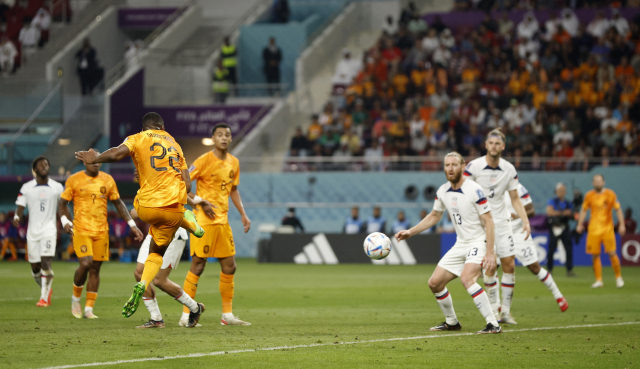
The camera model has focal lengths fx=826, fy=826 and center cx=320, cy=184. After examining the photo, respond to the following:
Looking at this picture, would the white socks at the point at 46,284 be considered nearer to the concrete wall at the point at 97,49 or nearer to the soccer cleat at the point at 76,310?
the soccer cleat at the point at 76,310

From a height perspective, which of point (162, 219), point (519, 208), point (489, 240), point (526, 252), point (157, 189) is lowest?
point (526, 252)

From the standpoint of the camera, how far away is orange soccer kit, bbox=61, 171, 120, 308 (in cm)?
1175

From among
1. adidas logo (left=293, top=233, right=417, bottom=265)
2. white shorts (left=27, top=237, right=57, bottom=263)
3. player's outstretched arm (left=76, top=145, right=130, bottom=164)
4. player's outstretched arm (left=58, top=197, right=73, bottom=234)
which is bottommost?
adidas logo (left=293, top=233, right=417, bottom=265)

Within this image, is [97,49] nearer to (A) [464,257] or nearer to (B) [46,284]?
(B) [46,284]

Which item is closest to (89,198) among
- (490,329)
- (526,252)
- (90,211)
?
(90,211)

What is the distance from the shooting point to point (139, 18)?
3784cm

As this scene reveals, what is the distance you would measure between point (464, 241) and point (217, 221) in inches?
121

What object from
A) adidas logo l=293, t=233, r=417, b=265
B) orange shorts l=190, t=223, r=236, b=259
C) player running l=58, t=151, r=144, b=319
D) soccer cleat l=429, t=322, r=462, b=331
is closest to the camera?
soccer cleat l=429, t=322, r=462, b=331

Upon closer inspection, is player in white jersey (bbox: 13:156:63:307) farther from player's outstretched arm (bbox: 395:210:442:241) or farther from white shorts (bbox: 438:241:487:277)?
white shorts (bbox: 438:241:487:277)

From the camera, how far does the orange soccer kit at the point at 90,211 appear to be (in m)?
11.8

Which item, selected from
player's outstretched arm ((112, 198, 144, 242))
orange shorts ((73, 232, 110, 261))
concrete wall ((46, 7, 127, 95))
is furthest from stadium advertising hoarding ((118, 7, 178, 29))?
orange shorts ((73, 232, 110, 261))

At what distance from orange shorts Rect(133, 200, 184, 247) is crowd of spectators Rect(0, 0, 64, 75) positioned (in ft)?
97.6

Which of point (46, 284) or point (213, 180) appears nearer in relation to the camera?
point (213, 180)

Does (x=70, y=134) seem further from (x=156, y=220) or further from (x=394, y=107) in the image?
(x=156, y=220)
